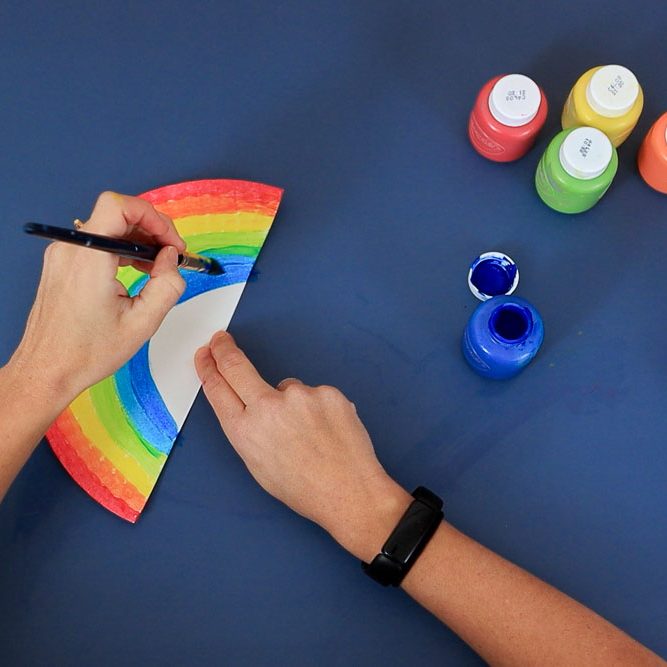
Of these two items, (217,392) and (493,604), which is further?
(217,392)

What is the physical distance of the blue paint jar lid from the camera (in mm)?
882

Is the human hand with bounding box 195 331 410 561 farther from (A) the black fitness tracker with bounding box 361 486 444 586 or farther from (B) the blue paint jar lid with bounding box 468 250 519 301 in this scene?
(B) the blue paint jar lid with bounding box 468 250 519 301

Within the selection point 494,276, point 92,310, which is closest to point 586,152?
point 494,276

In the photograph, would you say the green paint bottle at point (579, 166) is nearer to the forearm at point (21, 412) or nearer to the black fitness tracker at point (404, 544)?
the black fitness tracker at point (404, 544)

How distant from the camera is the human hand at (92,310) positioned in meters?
0.77

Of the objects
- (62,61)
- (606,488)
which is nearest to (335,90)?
(62,61)

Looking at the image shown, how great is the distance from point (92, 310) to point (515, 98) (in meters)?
0.58

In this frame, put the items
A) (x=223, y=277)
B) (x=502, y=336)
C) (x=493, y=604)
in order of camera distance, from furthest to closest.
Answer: (x=223, y=277)
(x=502, y=336)
(x=493, y=604)

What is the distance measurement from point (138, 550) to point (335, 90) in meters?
0.68

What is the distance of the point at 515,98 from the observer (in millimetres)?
862

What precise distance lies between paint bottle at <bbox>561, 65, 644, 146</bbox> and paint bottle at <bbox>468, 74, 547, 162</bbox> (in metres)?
0.05

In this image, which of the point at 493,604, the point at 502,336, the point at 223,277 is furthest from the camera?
the point at 223,277

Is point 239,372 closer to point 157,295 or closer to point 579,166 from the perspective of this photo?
point 157,295

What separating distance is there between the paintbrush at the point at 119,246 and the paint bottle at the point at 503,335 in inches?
13.8
